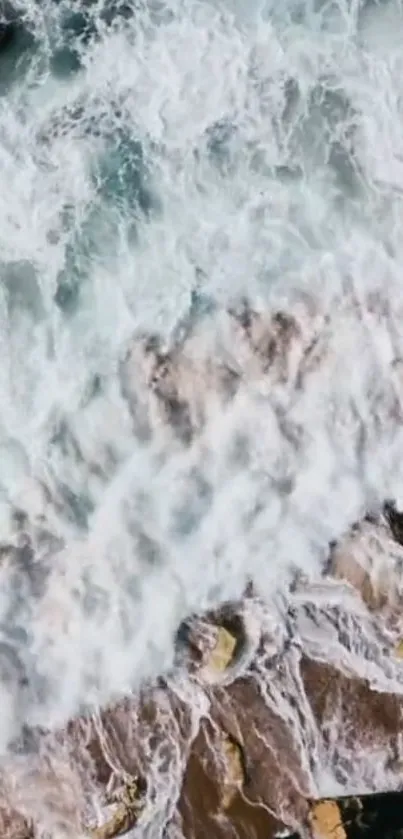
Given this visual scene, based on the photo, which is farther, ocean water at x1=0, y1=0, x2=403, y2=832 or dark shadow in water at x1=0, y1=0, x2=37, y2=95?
dark shadow in water at x1=0, y1=0, x2=37, y2=95

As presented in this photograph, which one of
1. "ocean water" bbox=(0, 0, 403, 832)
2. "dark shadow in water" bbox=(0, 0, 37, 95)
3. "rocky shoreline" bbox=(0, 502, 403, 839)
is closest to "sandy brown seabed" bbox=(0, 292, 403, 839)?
"rocky shoreline" bbox=(0, 502, 403, 839)

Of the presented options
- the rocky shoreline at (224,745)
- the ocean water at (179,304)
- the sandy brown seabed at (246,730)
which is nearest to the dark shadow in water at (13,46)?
the ocean water at (179,304)

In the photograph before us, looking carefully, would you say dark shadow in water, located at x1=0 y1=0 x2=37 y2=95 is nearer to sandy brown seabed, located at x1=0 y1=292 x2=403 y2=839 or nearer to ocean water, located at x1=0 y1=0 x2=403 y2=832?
ocean water, located at x1=0 y1=0 x2=403 y2=832

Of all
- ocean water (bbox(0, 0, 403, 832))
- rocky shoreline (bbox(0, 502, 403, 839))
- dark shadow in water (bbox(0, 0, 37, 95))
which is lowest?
rocky shoreline (bbox(0, 502, 403, 839))

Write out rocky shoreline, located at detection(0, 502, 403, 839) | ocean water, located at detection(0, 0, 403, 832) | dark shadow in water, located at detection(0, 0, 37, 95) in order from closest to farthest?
rocky shoreline, located at detection(0, 502, 403, 839) → ocean water, located at detection(0, 0, 403, 832) → dark shadow in water, located at detection(0, 0, 37, 95)

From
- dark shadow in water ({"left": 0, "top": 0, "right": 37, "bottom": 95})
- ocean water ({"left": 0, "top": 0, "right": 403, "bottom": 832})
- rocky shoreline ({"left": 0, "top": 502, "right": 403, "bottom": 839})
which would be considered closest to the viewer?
rocky shoreline ({"left": 0, "top": 502, "right": 403, "bottom": 839})

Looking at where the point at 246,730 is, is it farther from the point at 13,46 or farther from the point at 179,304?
the point at 13,46

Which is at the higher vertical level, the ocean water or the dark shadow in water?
the dark shadow in water
